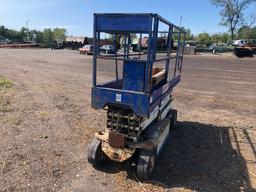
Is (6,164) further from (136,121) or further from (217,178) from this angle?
(217,178)

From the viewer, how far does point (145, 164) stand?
468 cm

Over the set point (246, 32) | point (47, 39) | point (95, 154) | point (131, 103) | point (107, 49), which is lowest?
point (47, 39)

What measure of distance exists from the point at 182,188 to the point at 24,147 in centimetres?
303

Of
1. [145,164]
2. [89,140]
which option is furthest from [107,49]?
[145,164]

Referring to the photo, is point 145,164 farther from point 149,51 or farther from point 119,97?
point 149,51

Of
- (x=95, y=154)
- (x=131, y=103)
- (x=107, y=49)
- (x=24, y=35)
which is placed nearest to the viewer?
(x=131, y=103)

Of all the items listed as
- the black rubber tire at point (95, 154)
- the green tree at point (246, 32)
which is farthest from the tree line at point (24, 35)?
the black rubber tire at point (95, 154)

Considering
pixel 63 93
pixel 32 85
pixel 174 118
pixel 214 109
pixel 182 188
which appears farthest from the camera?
pixel 32 85

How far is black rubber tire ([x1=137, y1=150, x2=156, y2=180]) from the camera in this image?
184 inches

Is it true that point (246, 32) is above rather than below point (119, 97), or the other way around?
above

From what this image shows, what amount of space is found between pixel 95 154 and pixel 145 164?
0.86 m

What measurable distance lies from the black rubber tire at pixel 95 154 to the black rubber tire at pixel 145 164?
71cm

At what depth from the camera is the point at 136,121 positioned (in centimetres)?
474

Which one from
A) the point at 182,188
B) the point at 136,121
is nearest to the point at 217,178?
the point at 182,188
